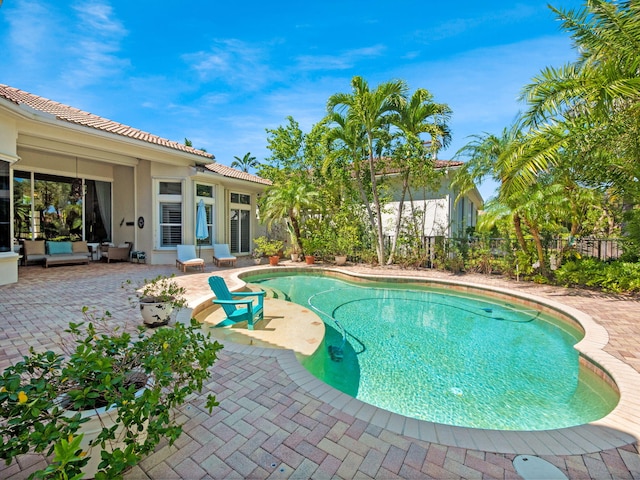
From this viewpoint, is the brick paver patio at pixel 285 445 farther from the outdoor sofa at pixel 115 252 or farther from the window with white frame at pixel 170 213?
the outdoor sofa at pixel 115 252

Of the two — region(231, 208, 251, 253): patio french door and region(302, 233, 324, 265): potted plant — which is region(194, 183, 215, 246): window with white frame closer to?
region(231, 208, 251, 253): patio french door

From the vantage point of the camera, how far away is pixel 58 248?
11.8 m

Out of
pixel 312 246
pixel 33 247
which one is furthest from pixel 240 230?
pixel 33 247

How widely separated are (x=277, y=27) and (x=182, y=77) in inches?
203

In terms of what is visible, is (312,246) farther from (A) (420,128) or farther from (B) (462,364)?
(B) (462,364)

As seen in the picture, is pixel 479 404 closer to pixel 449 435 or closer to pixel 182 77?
pixel 449 435

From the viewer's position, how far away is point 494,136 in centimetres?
1046

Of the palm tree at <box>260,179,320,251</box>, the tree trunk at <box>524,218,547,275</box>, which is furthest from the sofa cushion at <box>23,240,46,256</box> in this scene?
the tree trunk at <box>524,218,547,275</box>

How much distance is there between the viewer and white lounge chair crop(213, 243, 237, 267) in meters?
13.3

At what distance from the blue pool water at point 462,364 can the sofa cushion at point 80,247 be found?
10.2m

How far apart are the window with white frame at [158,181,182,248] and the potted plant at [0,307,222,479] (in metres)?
11.8

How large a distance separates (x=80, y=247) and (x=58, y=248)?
853 mm

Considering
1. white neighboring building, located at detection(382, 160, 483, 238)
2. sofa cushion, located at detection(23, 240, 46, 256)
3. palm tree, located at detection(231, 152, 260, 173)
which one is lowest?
sofa cushion, located at detection(23, 240, 46, 256)

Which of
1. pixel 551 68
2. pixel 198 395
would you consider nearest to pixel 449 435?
pixel 198 395
